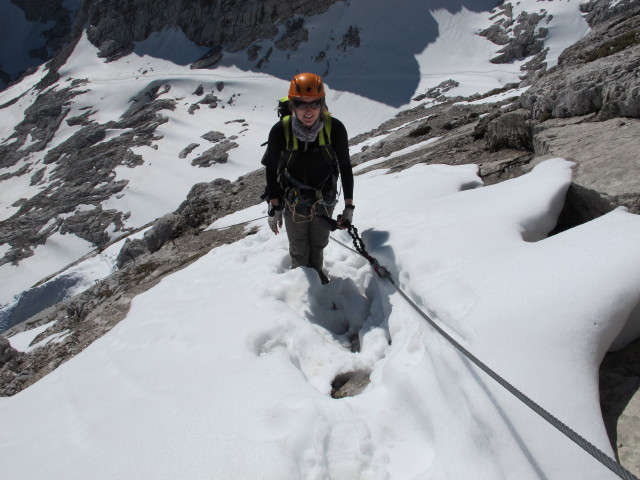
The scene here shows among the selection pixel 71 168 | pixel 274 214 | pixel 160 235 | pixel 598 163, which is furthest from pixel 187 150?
pixel 598 163

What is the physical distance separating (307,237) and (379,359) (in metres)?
2.51

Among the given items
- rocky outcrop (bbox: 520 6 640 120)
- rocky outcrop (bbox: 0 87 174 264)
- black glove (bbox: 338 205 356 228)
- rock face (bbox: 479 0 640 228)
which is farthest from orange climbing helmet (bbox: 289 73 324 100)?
rocky outcrop (bbox: 0 87 174 264)

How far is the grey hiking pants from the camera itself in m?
5.65

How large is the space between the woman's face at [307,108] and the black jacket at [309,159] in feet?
1.24

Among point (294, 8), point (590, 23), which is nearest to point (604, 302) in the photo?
point (590, 23)

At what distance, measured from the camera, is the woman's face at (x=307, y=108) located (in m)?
4.39

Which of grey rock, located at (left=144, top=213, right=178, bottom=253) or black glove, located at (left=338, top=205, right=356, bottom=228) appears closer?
black glove, located at (left=338, top=205, right=356, bottom=228)

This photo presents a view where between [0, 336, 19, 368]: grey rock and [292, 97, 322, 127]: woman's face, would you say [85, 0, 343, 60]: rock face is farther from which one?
[292, 97, 322, 127]: woman's face

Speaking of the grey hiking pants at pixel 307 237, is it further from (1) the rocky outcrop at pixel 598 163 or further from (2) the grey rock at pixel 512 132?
(2) the grey rock at pixel 512 132

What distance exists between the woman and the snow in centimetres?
70

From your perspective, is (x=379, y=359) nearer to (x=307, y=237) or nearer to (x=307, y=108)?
(x=307, y=237)

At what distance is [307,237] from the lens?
5.95m

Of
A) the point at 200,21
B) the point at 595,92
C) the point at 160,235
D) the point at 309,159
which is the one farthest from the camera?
the point at 200,21

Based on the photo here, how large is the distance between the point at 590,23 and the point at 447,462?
81473 millimetres
